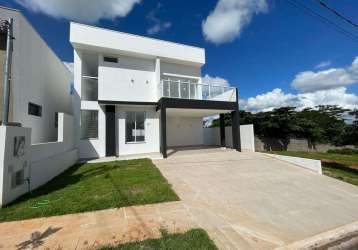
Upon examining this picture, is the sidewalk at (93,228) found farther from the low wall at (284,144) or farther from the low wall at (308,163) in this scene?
the low wall at (284,144)

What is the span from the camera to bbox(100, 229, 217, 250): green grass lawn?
2889 mm

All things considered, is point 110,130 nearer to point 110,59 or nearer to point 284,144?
point 110,59

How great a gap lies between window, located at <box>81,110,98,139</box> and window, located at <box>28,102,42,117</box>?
2.08m

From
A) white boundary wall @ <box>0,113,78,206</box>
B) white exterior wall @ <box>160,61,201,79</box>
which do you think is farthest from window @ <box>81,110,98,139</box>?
white exterior wall @ <box>160,61,201,79</box>

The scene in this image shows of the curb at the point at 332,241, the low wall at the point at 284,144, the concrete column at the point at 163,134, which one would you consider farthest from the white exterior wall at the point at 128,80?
the low wall at the point at 284,144

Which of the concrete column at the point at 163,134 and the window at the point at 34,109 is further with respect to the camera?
the concrete column at the point at 163,134

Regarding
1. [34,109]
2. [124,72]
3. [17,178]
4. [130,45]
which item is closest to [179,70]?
[130,45]

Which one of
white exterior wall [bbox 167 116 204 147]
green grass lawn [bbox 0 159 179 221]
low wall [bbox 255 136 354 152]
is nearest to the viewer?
green grass lawn [bbox 0 159 179 221]

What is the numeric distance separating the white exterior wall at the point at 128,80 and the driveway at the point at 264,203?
529 centimetres

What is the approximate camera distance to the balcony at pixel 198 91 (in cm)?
1202

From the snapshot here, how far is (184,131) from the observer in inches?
606

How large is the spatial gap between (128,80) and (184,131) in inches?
244

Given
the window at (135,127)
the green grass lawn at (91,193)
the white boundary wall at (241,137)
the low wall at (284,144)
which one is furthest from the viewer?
the low wall at (284,144)

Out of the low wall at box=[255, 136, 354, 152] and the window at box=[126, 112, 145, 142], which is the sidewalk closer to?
the window at box=[126, 112, 145, 142]
